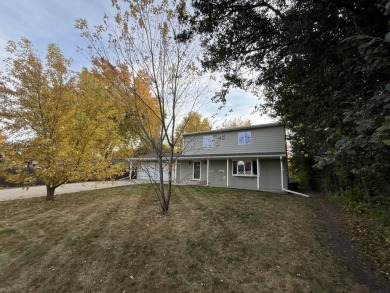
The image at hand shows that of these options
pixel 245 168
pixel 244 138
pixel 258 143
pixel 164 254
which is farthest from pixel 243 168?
pixel 164 254

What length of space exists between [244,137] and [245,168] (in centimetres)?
235

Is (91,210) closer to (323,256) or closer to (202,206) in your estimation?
(202,206)

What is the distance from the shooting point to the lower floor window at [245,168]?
14.0m

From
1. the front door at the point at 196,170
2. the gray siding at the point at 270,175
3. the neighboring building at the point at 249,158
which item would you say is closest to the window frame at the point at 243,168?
the neighboring building at the point at 249,158

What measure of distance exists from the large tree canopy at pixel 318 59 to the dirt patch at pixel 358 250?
61.3 inches

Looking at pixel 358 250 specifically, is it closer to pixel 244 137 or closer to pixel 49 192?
pixel 49 192

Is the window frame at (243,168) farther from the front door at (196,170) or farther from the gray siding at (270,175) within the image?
the front door at (196,170)

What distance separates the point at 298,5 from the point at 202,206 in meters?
6.86

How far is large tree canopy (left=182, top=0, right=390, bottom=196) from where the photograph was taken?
214 cm

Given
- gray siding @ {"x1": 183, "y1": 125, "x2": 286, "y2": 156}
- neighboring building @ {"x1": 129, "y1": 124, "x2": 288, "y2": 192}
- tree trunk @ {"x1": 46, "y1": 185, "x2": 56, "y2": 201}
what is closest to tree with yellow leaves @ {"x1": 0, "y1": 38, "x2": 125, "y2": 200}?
tree trunk @ {"x1": 46, "y1": 185, "x2": 56, "y2": 201}

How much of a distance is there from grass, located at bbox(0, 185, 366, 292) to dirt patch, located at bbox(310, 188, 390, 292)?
26 centimetres

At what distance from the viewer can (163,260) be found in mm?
3686

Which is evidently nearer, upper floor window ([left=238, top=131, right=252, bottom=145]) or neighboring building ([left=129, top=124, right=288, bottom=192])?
neighboring building ([left=129, top=124, right=288, bottom=192])

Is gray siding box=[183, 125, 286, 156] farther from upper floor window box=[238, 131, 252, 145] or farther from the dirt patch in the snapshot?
the dirt patch
